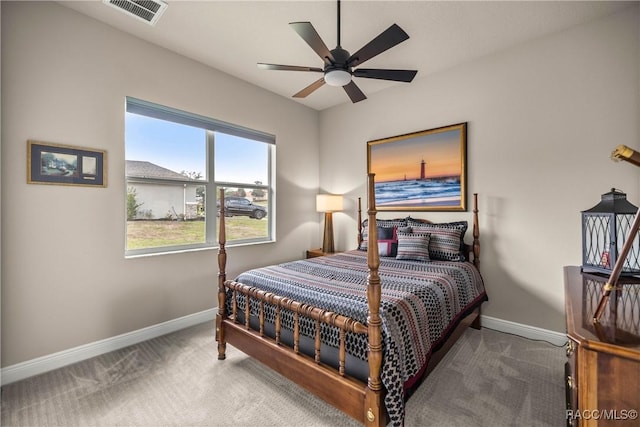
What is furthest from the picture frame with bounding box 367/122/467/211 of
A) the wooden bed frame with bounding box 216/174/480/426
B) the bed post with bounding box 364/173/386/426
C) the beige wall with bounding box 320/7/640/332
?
the bed post with bounding box 364/173/386/426

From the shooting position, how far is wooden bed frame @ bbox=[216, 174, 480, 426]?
136 centimetres

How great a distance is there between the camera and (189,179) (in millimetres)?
3092

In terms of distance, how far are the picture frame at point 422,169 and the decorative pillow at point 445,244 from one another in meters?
0.38

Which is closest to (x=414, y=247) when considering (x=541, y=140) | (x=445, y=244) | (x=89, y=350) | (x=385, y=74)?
(x=445, y=244)

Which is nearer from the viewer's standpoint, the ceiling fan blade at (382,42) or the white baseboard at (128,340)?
the ceiling fan blade at (382,42)

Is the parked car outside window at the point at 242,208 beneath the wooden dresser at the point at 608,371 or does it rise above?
above

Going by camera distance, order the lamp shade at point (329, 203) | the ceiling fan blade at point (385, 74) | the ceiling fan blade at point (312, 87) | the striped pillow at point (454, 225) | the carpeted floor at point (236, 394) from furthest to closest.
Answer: the lamp shade at point (329, 203) < the striped pillow at point (454, 225) < the ceiling fan blade at point (312, 87) < the ceiling fan blade at point (385, 74) < the carpeted floor at point (236, 394)

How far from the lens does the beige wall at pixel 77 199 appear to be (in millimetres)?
2006

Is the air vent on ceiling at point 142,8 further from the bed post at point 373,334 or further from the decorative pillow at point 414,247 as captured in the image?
the decorative pillow at point 414,247

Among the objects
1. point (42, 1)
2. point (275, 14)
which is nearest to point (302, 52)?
point (275, 14)

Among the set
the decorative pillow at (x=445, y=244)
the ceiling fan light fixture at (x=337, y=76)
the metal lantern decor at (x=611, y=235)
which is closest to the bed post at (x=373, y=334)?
the ceiling fan light fixture at (x=337, y=76)

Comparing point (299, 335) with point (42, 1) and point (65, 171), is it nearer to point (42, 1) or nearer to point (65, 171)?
point (65, 171)

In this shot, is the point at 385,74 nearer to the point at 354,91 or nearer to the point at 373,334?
the point at 354,91

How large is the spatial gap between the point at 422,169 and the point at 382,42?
186 centimetres
